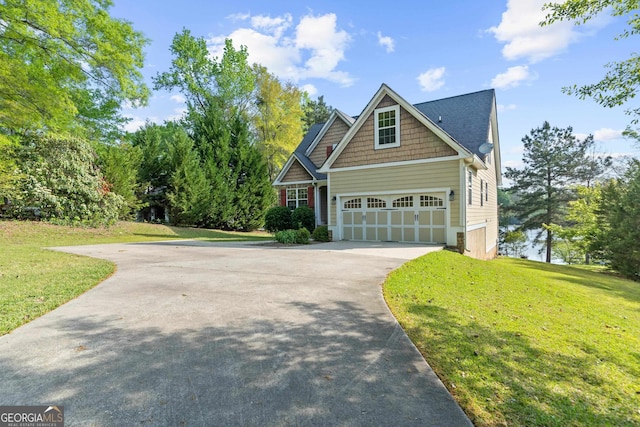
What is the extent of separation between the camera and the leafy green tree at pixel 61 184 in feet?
51.9

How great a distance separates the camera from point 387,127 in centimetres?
1316

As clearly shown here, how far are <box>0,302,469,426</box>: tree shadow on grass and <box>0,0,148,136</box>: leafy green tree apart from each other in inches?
462

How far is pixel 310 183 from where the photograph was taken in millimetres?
18250

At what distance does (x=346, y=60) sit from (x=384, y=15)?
20.7ft

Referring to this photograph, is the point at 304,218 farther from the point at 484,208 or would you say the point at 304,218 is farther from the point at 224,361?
the point at 224,361

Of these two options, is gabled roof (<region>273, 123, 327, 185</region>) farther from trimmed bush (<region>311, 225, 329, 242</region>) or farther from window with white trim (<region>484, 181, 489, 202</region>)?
window with white trim (<region>484, 181, 489, 202</region>)

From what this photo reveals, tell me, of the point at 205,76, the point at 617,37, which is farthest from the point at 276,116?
the point at 617,37

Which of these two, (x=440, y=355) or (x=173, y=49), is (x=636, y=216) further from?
(x=173, y=49)

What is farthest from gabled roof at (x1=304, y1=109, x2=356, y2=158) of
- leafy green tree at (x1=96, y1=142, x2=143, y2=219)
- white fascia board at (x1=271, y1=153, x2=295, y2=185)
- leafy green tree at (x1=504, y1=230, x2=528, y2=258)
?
leafy green tree at (x1=504, y1=230, x2=528, y2=258)

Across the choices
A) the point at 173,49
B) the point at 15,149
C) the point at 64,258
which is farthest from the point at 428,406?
the point at 173,49

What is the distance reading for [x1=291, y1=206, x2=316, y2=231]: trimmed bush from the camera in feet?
56.1

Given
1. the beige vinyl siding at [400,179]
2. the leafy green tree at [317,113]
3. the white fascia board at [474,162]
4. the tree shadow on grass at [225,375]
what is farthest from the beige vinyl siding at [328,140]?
the leafy green tree at [317,113]

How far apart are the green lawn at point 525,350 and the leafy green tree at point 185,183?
17.6 m

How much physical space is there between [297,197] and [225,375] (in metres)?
16.3
